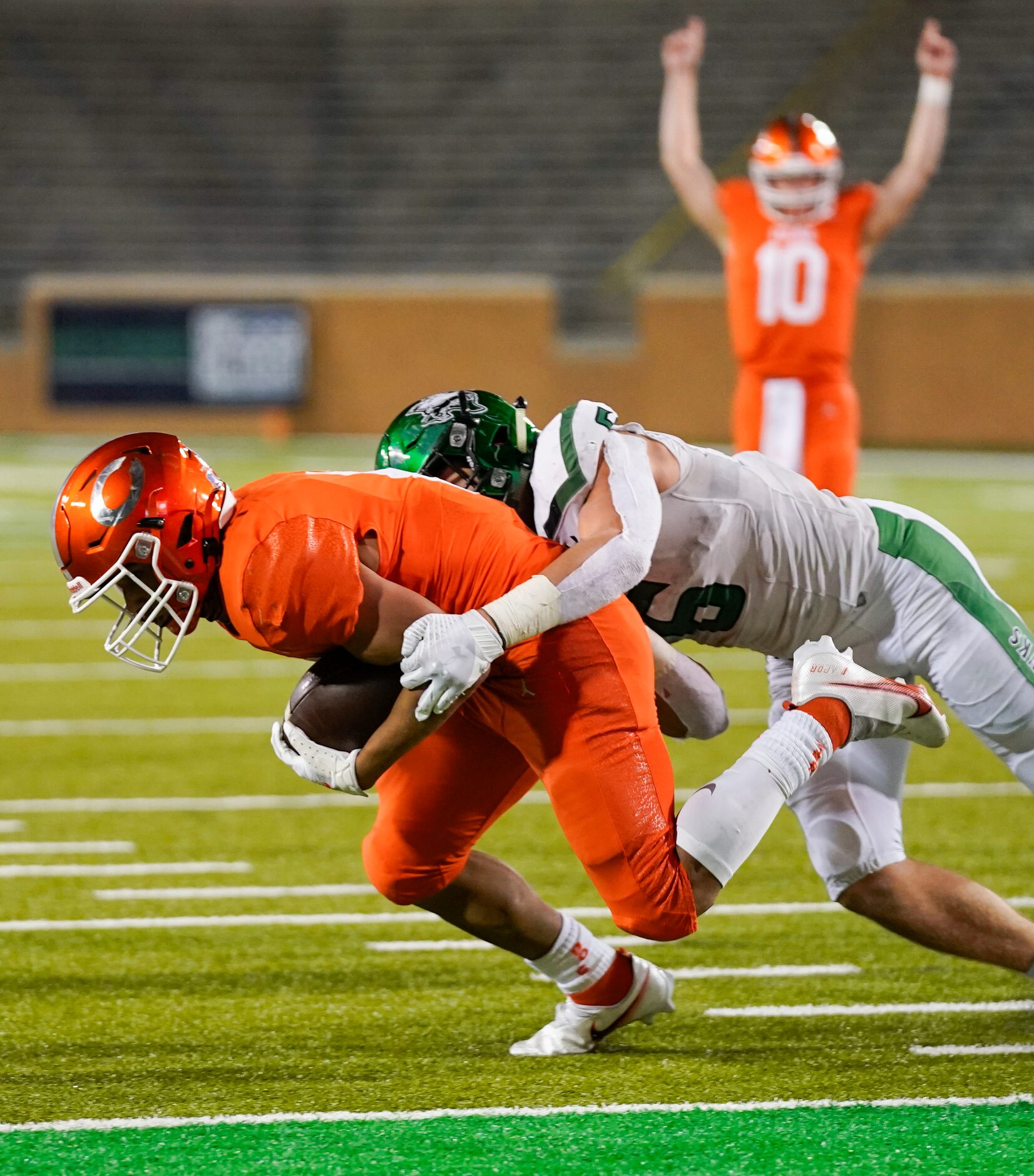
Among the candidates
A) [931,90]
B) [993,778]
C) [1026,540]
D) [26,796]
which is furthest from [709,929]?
[1026,540]

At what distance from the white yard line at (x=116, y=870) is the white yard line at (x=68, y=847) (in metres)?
0.11

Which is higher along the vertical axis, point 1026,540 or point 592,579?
point 592,579

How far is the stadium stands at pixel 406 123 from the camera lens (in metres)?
19.0

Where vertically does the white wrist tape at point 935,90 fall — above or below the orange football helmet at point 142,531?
above

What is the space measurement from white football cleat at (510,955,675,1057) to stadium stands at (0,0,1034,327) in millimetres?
15840

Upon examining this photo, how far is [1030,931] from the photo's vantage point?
3309 mm

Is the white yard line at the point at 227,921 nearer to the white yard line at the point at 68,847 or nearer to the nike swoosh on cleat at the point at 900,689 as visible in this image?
the white yard line at the point at 68,847

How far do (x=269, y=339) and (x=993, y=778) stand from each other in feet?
44.0

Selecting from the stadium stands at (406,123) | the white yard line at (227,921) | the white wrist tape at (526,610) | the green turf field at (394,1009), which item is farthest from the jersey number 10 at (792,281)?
the stadium stands at (406,123)

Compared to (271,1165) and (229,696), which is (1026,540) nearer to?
(229,696)

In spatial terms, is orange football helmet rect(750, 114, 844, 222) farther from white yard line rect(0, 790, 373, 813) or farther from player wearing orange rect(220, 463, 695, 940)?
player wearing orange rect(220, 463, 695, 940)

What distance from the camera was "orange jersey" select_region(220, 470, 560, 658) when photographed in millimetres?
2705

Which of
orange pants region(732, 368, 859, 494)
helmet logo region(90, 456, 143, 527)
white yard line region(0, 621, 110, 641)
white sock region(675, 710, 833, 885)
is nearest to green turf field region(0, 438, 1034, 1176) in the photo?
white sock region(675, 710, 833, 885)

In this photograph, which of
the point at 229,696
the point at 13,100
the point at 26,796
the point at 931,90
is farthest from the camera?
the point at 13,100
